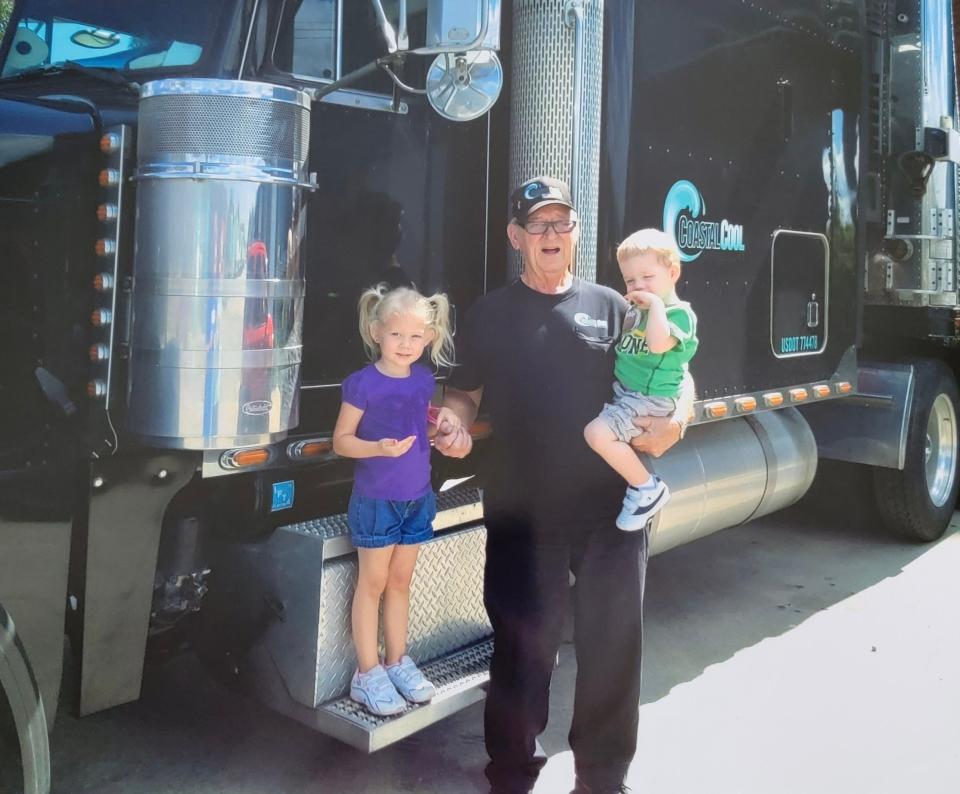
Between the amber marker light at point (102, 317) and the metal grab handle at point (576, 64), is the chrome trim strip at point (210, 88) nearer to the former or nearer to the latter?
the amber marker light at point (102, 317)

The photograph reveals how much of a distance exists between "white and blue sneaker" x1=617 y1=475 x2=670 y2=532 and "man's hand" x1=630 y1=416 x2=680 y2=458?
0.10 metres

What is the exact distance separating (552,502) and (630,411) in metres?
0.35

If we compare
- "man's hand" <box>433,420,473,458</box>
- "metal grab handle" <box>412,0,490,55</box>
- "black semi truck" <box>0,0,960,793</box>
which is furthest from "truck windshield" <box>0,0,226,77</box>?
"man's hand" <box>433,420,473,458</box>

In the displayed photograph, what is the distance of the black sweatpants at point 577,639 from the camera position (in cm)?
293

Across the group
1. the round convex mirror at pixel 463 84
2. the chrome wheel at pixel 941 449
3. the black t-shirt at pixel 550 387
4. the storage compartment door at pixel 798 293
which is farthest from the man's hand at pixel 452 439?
the chrome wheel at pixel 941 449

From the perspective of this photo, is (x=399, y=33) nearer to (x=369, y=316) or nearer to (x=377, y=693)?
(x=369, y=316)

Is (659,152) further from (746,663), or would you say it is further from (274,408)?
(746,663)

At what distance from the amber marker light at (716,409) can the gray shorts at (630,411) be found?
1211 mm

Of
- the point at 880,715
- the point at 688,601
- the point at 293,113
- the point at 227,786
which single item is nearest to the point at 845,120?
the point at 688,601

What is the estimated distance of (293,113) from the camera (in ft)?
8.36

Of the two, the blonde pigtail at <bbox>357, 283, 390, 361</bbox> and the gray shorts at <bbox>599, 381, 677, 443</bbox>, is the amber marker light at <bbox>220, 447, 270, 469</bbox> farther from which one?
the gray shorts at <bbox>599, 381, 677, 443</bbox>

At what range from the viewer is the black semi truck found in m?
2.50

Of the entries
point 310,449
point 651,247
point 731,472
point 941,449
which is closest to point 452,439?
point 310,449

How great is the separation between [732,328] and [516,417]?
160 centimetres
